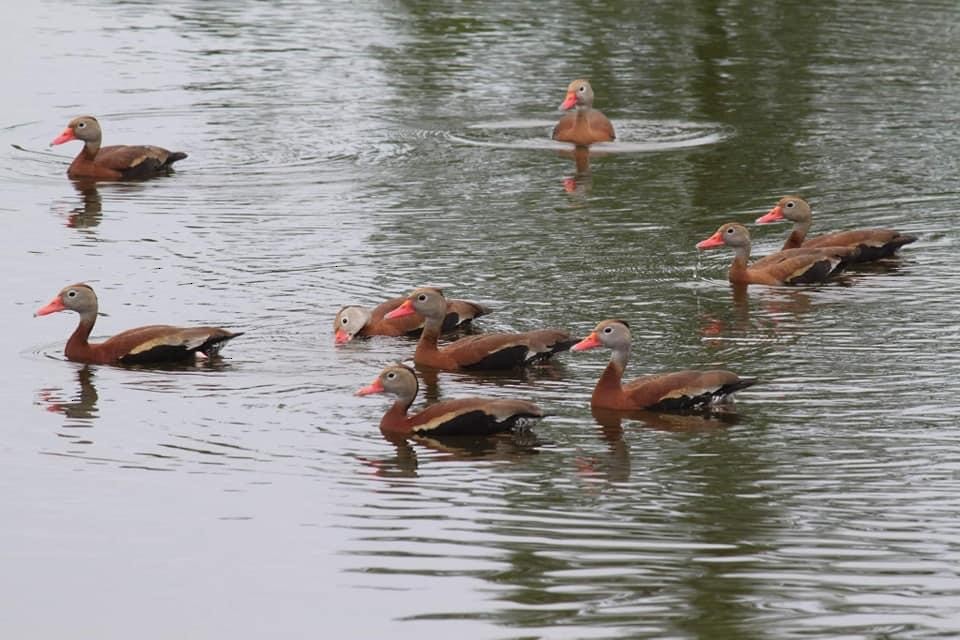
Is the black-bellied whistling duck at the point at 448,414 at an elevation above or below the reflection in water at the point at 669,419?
above

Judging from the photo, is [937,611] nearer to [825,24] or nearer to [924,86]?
[924,86]

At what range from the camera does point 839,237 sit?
19.0 metres

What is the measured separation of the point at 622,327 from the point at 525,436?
4.58 feet

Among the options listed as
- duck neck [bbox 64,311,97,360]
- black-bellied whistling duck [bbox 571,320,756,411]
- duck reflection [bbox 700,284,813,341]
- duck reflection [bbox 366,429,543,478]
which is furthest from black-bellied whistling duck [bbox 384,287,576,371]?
duck neck [bbox 64,311,97,360]

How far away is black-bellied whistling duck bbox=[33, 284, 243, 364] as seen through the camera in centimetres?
1567

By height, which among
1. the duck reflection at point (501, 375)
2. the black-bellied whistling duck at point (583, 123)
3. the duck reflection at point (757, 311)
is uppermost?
the duck reflection at point (501, 375)

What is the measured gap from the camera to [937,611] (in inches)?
399

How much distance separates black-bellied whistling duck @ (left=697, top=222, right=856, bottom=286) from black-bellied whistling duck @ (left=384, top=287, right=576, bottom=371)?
3.33 metres

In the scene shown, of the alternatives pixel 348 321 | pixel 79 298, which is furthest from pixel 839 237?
pixel 79 298

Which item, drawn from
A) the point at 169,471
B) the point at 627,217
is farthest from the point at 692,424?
the point at 627,217

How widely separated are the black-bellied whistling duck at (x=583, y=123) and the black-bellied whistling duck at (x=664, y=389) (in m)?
11.8

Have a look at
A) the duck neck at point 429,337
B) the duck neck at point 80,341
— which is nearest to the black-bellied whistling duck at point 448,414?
the duck neck at point 429,337

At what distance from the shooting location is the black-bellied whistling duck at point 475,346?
15.4 meters

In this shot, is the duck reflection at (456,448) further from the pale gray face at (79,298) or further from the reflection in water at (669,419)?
the pale gray face at (79,298)
